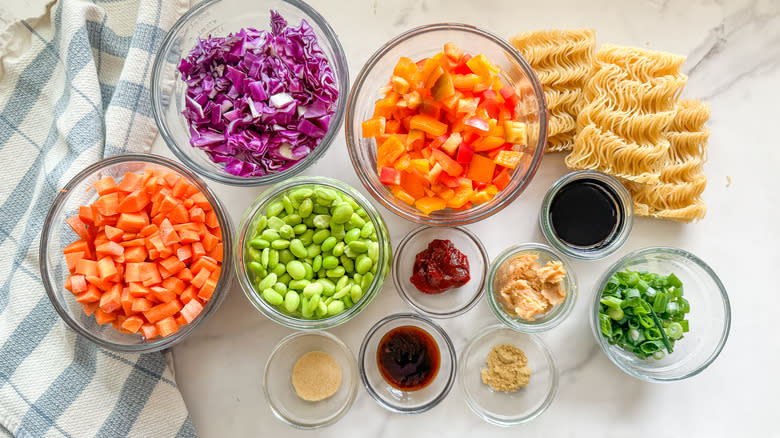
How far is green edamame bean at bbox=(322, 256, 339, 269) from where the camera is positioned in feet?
6.81

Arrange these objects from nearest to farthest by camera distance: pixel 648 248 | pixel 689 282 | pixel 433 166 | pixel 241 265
A: pixel 433 166, pixel 241 265, pixel 648 248, pixel 689 282

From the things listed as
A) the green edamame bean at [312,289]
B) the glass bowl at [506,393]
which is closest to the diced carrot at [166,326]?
the green edamame bean at [312,289]

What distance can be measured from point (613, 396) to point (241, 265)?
6.15 feet

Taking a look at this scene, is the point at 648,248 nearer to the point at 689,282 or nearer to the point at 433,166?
the point at 689,282

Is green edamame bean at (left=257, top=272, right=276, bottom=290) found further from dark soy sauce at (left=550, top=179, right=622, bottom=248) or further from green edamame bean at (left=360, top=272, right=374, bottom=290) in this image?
dark soy sauce at (left=550, top=179, right=622, bottom=248)

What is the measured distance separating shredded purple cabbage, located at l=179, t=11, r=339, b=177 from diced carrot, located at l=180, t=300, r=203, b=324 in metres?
0.56

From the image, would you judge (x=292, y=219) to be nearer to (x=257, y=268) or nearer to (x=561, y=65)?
(x=257, y=268)

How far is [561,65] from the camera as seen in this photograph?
2338 millimetres

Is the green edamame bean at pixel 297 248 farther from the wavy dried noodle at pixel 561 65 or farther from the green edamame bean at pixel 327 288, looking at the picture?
the wavy dried noodle at pixel 561 65

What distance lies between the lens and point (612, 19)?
2465 millimetres

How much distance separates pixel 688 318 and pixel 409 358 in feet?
4.46

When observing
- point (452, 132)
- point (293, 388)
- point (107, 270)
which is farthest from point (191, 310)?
point (452, 132)

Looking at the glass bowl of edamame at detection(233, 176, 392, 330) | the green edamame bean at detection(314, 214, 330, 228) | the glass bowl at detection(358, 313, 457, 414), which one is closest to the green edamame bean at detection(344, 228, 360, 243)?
the glass bowl of edamame at detection(233, 176, 392, 330)

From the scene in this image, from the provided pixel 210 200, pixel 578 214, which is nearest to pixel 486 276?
pixel 578 214
